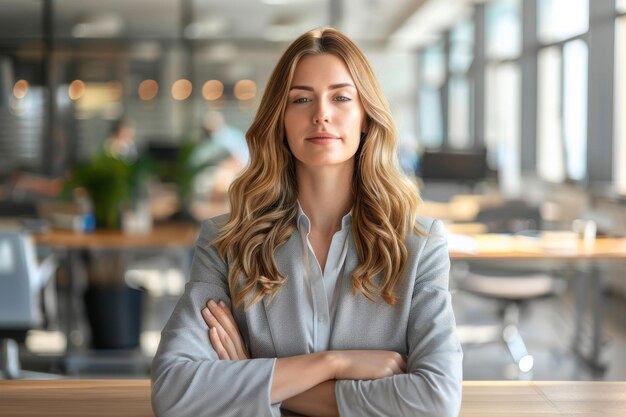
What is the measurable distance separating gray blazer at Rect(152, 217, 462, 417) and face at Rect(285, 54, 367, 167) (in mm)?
203

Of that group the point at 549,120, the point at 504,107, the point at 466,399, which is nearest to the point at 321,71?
the point at 466,399

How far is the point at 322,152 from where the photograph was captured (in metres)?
1.91

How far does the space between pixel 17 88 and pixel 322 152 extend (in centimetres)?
969

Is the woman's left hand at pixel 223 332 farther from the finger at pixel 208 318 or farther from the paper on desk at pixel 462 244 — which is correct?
the paper on desk at pixel 462 244

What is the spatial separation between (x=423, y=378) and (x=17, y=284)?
373 centimetres

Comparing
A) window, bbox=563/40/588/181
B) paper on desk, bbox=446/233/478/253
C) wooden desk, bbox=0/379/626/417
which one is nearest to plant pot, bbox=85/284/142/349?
paper on desk, bbox=446/233/478/253

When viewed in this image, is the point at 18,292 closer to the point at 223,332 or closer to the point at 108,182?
the point at 108,182

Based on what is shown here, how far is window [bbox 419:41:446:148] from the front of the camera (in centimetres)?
1103

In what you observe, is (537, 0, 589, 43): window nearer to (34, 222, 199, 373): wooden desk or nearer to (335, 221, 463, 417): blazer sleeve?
(34, 222, 199, 373): wooden desk

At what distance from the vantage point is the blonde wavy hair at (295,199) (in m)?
1.93

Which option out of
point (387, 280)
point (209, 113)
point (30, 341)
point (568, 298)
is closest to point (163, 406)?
point (387, 280)

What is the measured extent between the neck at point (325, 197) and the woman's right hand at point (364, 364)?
304 mm

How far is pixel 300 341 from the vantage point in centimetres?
191

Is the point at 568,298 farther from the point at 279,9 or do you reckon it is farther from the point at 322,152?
the point at 322,152
